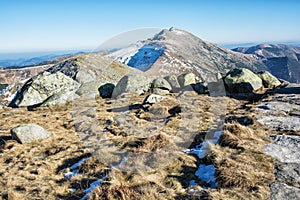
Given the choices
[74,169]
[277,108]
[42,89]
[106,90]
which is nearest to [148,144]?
[74,169]

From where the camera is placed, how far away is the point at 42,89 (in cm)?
2650

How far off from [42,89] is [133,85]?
10.8 meters

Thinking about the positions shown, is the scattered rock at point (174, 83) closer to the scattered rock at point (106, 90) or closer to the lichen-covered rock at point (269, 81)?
the scattered rock at point (106, 90)

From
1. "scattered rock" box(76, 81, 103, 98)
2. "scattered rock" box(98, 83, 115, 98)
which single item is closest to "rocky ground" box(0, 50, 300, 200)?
"scattered rock" box(76, 81, 103, 98)

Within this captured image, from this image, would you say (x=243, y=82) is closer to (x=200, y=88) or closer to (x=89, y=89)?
(x=200, y=88)

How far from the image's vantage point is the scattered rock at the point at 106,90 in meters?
28.4

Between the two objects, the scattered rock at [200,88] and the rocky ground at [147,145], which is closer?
the rocky ground at [147,145]

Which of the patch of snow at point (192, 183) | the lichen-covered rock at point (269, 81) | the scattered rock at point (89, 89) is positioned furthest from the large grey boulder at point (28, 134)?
the lichen-covered rock at point (269, 81)

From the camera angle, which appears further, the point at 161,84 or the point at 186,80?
the point at 186,80

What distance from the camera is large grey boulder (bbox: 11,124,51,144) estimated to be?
48.1 feet

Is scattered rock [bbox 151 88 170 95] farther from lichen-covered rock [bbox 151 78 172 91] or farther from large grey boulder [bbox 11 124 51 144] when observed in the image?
large grey boulder [bbox 11 124 51 144]

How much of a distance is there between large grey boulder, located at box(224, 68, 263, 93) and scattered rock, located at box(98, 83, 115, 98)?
14.6m

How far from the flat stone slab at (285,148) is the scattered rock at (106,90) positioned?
19.8 meters

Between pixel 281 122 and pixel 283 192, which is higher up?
pixel 283 192
